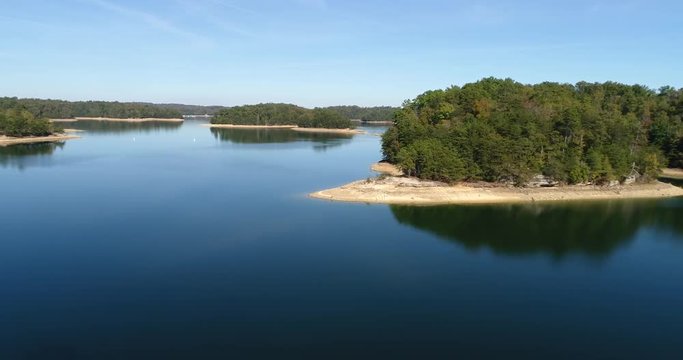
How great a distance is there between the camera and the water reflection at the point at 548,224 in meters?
33.8

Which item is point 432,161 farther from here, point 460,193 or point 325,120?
point 325,120

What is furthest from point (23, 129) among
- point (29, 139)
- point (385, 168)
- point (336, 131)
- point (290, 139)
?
point (385, 168)

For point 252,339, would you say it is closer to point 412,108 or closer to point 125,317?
point 125,317

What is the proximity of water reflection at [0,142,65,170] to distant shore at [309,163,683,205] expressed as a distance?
46.7 metres

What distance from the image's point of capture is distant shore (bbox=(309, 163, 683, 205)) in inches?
1868

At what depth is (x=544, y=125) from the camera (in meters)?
55.8

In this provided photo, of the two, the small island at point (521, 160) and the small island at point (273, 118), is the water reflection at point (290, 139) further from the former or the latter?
the small island at point (521, 160)

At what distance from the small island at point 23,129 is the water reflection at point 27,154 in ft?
21.7

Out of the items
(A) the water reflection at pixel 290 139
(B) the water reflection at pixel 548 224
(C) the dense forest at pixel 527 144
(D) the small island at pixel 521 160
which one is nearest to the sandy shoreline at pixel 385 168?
(C) the dense forest at pixel 527 144

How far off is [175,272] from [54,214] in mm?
18204

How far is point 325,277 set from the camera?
26312 mm

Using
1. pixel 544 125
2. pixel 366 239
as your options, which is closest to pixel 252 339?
pixel 366 239

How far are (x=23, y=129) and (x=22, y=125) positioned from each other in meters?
0.98

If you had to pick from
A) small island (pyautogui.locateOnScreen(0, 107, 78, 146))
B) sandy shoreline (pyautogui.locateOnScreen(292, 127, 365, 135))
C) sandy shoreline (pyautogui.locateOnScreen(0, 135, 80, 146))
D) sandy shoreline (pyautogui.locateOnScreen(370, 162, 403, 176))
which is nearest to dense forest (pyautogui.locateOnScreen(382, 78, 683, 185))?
sandy shoreline (pyautogui.locateOnScreen(370, 162, 403, 176))
